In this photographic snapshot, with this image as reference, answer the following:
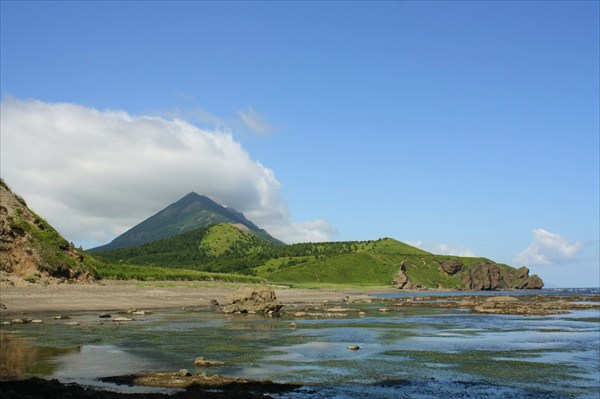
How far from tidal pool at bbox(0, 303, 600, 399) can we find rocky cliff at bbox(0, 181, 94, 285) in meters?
31.7

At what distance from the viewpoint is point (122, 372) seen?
27.8m

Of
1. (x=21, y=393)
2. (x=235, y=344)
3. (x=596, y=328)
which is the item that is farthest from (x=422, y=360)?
(x=596, y=328)

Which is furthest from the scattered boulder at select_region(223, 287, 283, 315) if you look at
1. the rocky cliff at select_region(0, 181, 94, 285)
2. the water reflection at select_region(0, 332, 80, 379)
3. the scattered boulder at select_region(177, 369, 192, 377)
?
the scattered boulder at select_region(177, 369, 192, 377)

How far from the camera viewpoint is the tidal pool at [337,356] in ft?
87.1

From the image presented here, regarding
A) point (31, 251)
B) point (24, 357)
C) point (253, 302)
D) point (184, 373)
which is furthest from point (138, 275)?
point (184, 373)

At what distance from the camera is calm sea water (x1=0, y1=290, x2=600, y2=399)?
2656 centimetres

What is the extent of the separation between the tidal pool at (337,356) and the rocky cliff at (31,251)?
31724 millimetres

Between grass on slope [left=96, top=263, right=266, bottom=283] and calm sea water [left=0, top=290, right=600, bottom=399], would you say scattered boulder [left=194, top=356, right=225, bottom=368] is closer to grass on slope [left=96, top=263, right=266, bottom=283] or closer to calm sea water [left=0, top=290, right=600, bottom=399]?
calm sea water [left=0, top=290, right=600, bottom=399]

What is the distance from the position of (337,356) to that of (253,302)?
1859 inches

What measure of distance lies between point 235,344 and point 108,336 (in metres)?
12.0

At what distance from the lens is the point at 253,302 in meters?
81.4

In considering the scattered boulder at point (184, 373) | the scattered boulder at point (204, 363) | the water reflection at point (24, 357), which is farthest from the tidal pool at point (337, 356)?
the scattered boulder at point (184, 373)

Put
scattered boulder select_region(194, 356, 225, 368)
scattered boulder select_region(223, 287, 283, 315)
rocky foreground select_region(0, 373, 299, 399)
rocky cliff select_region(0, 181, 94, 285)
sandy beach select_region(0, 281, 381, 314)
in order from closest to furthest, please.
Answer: rocky foreground select_region(0, 373, 299, 399) → scattered boulder select_region(194, 356, 225, 368) → sandy beach select_region(0, 281, 381, 314) → scattered boulder select_region(223, 287, 283, 315) → rocky cliff select_region(0, 181, 94, 285)

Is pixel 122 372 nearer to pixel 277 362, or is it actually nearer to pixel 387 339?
pixel 277 362
